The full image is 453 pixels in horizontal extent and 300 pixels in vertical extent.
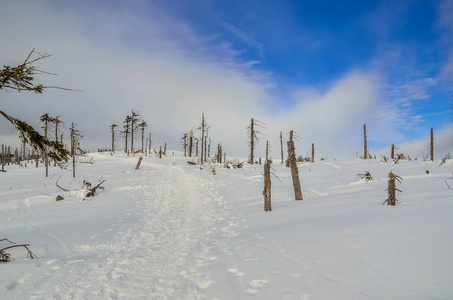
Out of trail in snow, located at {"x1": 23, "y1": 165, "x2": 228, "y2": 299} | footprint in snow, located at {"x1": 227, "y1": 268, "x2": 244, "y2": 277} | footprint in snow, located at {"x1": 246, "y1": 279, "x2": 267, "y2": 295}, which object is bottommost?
trail in snow, located at {"x1": 23, "y1": 165, "x2": 228, "y2": 299}

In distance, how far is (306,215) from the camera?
26.9 feet

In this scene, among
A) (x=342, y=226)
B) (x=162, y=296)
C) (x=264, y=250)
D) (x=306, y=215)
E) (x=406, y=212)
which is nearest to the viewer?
(x=162, y=296)

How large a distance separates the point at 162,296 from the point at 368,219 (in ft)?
18.5

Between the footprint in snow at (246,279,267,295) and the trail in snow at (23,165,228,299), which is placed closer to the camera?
the footprint in snow at (246,279,267,295)

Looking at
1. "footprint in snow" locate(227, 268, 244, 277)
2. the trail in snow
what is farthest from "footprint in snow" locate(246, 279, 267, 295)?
the trail in snow

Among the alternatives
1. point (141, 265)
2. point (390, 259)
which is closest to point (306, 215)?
point (390, 259)

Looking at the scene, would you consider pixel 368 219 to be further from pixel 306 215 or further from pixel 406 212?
pixel 306 215

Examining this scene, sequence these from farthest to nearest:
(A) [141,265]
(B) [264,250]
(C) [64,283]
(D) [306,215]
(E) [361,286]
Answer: (D) [306,215], (B) [264,250], (A) [141,265], (C) [64,283], (E) [361,286]

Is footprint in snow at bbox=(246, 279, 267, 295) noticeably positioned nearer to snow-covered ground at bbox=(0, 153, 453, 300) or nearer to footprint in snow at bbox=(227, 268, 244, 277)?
snow-covered ground at bbox=(0, 153, 453, 300)

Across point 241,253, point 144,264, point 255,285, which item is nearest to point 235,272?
point 255,285

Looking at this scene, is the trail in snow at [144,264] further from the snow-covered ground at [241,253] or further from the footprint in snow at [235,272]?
the footprint in snow at [235,272]

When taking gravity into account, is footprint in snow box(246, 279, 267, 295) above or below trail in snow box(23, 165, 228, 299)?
above

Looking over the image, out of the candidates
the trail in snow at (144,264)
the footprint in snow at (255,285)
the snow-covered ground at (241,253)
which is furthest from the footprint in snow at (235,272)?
the trail in snow at (144,264)

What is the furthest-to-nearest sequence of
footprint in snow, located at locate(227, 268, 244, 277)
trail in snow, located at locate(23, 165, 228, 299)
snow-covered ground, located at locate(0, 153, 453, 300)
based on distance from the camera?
footprint in snow, located at locate(227, 268, 244, 277) → trail in snow, located at locate(23, 165, 228, 299) → snow-covered ground, located at locate(0, 153, 453, 300)
